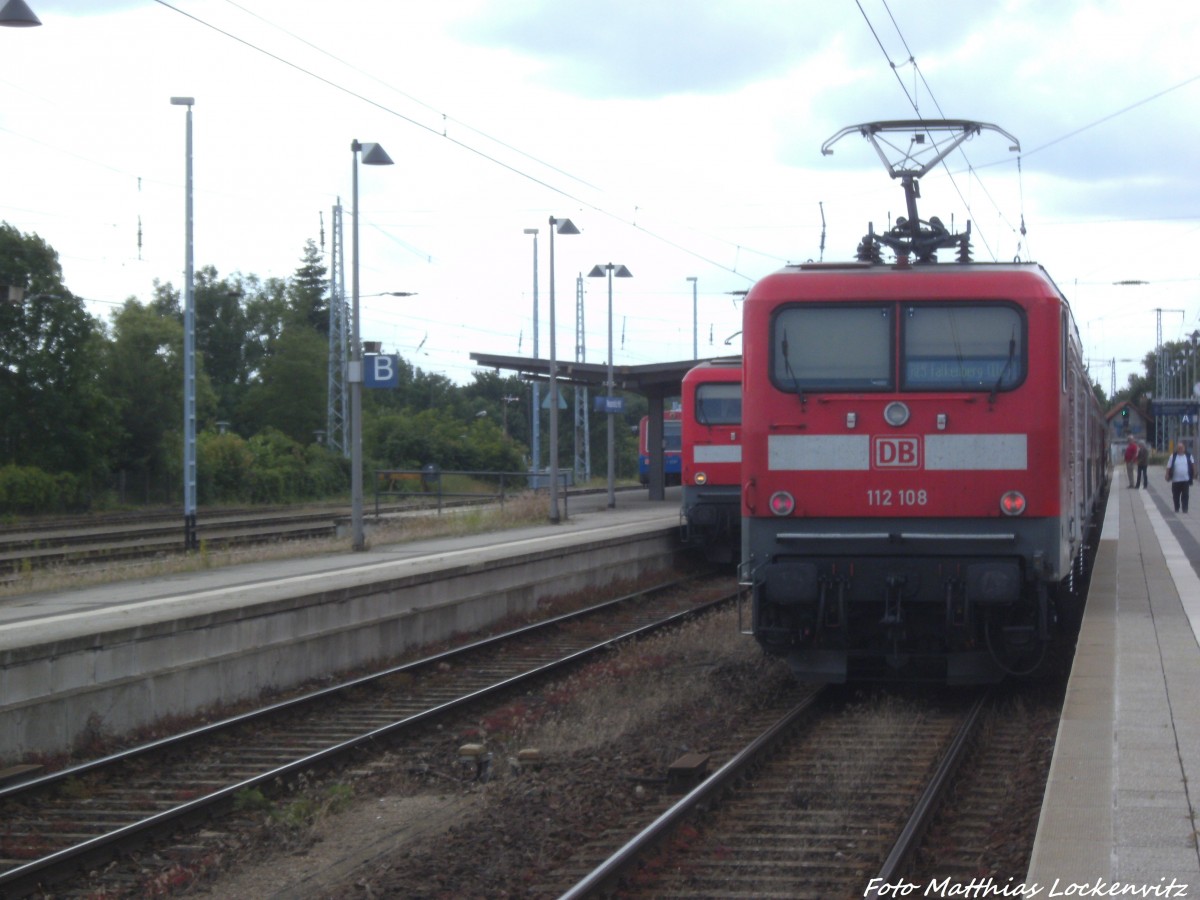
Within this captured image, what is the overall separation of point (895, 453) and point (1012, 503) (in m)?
0.84

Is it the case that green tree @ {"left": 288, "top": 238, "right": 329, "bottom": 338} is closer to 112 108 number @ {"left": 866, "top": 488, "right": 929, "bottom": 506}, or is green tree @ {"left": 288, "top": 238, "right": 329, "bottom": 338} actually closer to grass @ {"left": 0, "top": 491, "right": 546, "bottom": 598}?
grass @ {"left": 0, "top": 491, "right": 546, "bottom": 598}

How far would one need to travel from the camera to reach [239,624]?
1116 centimetres

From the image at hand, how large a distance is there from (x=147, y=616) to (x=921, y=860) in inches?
294

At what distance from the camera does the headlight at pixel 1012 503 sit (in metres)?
9.27

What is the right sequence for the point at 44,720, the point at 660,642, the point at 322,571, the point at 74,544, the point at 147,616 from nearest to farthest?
the point at 44,720 → the point at 147,616 → the point at 660,642 → the point at 322,571 → the point at 74,544

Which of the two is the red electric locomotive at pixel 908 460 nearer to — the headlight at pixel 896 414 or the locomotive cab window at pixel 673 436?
the headlight at pixel 896 414

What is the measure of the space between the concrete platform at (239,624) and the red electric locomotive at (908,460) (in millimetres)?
4271

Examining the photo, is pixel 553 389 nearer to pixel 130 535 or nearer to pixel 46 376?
pixel 130 535

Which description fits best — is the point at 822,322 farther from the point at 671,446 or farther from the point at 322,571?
the point at 671,446

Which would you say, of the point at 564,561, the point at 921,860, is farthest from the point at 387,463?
the point at 921,860

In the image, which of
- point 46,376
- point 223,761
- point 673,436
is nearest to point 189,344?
point 46,376

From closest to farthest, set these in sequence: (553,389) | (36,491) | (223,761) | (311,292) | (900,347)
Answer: (223,761)
(900,347)
(553,389)
(36,491)
(311,292)

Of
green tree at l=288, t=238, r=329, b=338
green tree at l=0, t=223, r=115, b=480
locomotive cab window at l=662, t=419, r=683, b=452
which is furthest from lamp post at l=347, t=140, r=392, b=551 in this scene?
green tree at l=288, t=238, r=329, b=338

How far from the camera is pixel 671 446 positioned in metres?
47.1
